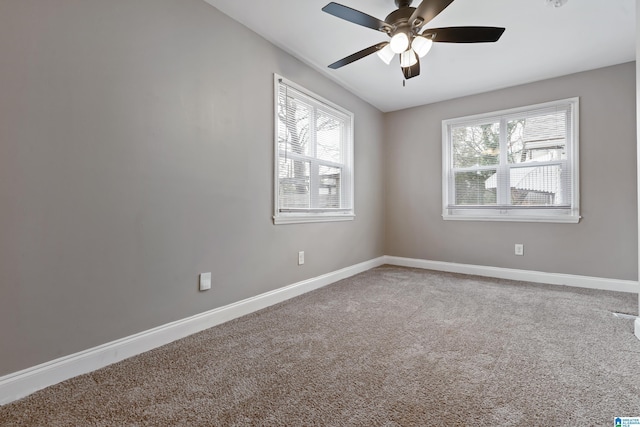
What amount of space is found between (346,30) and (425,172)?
8.03ft

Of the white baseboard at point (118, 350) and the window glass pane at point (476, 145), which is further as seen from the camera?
the window glass pane at point (476, 145)

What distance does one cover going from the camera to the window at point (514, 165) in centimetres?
344

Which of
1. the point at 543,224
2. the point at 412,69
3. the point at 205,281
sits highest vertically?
the point at 412,69

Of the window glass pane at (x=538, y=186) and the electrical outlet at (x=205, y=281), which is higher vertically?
the window glass pane at (x=538, y=186)

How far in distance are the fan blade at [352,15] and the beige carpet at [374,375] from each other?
2.16 m

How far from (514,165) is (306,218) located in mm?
2746

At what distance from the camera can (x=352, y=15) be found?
1958 mm

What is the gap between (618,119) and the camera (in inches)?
124

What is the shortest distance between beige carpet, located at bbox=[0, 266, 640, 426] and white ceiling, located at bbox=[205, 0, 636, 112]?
244 cm

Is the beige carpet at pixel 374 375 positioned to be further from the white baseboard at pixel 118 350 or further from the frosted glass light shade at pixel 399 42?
the frosted glass light shade at pixel 399 42

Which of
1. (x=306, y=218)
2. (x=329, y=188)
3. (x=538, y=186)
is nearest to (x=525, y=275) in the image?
(x=538, y=186)

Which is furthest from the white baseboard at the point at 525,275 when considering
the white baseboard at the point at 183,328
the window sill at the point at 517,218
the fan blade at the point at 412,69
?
Answer: the fan blade at the point at 412,69

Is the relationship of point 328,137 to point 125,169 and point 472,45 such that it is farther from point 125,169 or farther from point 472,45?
point 125,169

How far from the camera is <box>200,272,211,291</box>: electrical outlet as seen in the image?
86.0 inches
